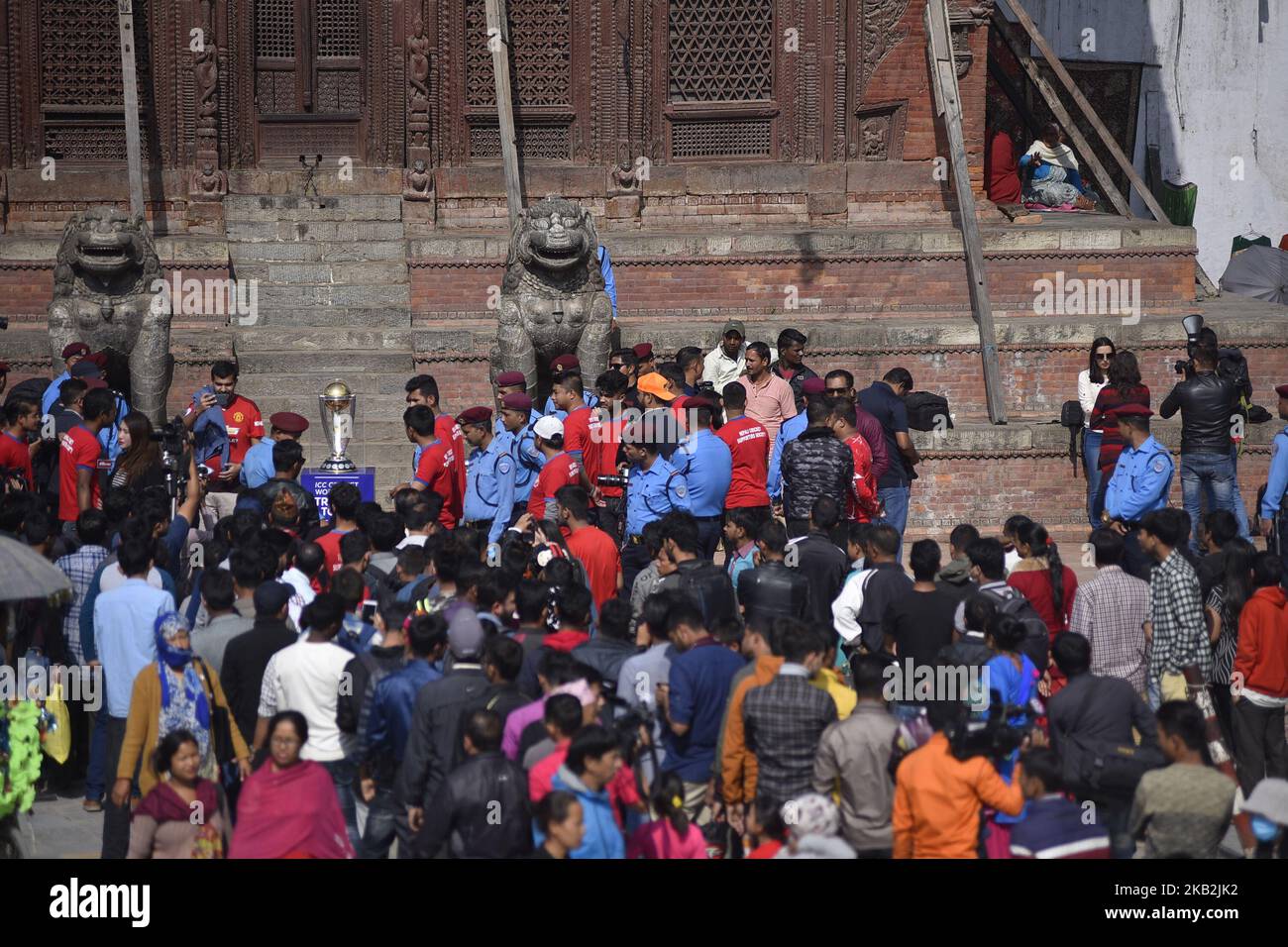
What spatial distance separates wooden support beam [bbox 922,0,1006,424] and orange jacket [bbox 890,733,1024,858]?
373 inches

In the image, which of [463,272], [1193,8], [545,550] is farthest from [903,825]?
[1193,8]

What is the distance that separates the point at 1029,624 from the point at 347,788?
3.49 meters

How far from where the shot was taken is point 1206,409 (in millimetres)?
13219

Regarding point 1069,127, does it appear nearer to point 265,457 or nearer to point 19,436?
point 265,457

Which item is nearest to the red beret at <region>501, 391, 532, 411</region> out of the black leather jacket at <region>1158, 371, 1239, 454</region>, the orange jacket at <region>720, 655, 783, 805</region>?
the orange jacket at <region>720, 655, 783, 805</region>

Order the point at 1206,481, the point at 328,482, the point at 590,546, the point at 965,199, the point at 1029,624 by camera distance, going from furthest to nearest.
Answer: the point at 965,199 → the point at 1206,481 → the point at 328,482 → the point at 590,546 → the point at 1029,624

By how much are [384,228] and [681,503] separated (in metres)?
8.11

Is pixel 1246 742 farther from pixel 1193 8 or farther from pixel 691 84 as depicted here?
pixel 1193 8

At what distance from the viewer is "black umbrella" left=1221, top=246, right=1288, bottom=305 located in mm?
22375

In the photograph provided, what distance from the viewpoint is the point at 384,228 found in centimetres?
1884

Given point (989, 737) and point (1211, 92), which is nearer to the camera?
point (989, 737)

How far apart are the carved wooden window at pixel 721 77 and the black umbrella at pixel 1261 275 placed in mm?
6821

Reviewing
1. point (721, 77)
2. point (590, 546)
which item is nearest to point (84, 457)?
point (590, 546)

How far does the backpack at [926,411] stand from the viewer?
15047mm
